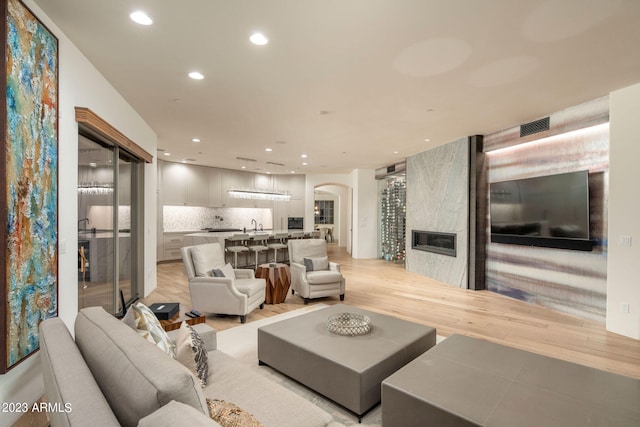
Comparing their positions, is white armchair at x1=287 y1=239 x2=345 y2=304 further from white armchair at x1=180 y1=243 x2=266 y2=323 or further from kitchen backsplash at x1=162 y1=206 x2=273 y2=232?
kitchen backsplash at x1=162 y1=206 x2=273 y2=232

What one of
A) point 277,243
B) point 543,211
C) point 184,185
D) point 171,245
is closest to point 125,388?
point 543,211

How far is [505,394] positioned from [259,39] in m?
3.06

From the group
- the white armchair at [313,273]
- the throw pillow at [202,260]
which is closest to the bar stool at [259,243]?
the white armchair at [313,273]

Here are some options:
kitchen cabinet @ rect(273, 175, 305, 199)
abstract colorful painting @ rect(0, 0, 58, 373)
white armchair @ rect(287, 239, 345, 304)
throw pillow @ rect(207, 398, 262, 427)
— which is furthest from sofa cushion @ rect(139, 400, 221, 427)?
kitchen cabinet @ rect(273, 175, 305, 199)

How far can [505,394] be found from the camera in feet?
5.79

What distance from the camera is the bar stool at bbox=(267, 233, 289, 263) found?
26.8 feet

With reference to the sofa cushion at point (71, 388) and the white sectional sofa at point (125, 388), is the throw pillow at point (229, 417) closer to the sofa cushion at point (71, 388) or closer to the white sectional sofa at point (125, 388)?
the white sectional sofa at point (125, 388)

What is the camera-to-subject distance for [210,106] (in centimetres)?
430

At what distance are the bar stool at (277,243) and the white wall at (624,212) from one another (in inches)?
251

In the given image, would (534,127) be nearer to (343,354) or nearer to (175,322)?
(343,354)

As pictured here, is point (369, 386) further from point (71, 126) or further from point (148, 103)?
point (148, 103)

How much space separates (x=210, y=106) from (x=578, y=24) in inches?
157

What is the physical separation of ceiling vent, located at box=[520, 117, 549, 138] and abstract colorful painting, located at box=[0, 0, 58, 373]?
593cm

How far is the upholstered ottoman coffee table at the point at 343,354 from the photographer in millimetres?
2119
